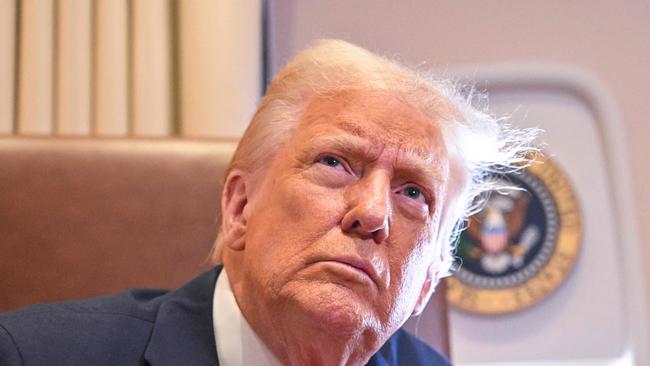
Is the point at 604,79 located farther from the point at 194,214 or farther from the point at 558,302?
the point at 194,214

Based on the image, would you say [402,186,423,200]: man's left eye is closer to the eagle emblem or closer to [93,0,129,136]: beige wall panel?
[93,0,129,136]: beige wall panel

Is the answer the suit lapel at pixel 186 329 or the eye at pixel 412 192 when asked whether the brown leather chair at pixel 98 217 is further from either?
the eye at pixel 412 192

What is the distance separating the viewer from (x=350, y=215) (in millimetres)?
1029

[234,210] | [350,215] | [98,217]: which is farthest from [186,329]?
[98,217]

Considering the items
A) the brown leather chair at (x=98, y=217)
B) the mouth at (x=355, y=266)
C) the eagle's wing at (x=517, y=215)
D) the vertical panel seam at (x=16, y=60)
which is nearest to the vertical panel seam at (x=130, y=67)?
the vertical panel seam at (x=16, y=60)

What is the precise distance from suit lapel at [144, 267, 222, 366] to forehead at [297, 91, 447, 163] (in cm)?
27

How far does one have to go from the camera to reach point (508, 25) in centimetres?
252

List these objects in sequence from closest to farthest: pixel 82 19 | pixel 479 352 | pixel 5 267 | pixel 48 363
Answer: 1. pixel 48 363
2. pixel 5 267
3. pixel 82 19
4. pixel 479 352

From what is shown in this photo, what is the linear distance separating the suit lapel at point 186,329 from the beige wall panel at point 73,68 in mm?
835

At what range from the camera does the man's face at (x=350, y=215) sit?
3.32 ft

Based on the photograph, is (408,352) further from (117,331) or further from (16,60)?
(16,60)

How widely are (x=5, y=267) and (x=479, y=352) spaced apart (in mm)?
1503

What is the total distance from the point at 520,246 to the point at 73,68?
1.36m

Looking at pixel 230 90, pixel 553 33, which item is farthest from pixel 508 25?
pixel 230 90
